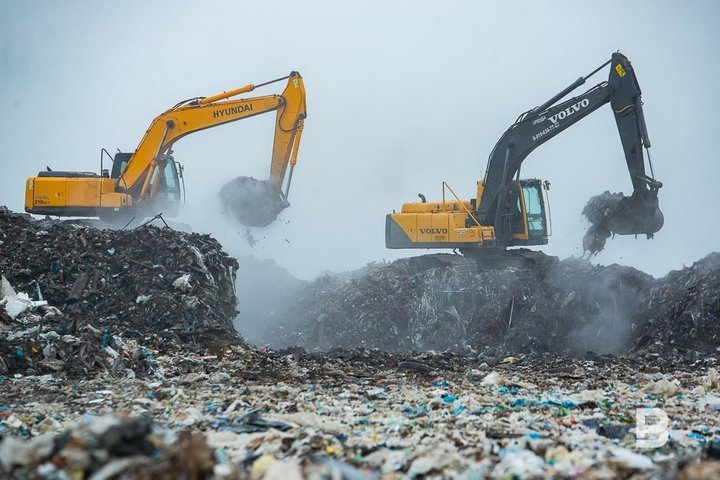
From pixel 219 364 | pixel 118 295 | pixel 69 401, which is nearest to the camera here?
pixel 69 401

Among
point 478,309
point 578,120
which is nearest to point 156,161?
point 478,309

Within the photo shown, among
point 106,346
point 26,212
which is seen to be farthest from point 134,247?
point 26,212

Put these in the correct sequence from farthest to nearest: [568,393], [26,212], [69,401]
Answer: [26,212] < [568,393] < [69,401]

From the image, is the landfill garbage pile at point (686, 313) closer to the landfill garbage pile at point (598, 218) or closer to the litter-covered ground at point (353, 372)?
the litter-covered ground at point (353, 372)

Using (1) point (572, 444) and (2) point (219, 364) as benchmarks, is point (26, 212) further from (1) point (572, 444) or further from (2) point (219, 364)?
(1) point (572, 444)

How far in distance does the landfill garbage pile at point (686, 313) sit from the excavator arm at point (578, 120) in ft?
3.78

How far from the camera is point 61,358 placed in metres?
8.49

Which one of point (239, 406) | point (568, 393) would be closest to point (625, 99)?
point (568, 393)

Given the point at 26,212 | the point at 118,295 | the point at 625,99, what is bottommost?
the point at 118,295

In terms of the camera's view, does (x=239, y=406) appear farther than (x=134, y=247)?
No

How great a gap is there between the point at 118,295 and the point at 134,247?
4.65 feet

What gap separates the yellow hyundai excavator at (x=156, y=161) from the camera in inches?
645

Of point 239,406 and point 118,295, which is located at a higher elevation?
point 118,295

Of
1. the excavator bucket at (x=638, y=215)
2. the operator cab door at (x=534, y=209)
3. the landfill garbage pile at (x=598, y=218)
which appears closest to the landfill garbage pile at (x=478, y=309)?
the landfill garbage pile at (x=598, y=218)
